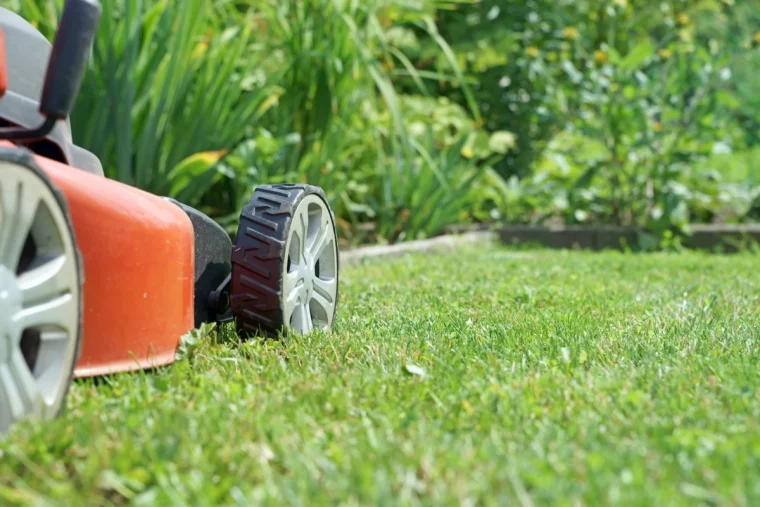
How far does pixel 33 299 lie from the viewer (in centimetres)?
143

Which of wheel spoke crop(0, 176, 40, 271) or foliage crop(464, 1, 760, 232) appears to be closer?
wheel spoke crop(0, 176, 40, 271)

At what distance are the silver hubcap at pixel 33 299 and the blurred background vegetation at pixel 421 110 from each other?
2.22m

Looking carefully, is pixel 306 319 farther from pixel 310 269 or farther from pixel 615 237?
pixel 615 237

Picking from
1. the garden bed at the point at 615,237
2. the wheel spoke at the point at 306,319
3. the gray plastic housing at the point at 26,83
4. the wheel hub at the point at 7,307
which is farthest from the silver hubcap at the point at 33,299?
the garden bed at the point at 615,237

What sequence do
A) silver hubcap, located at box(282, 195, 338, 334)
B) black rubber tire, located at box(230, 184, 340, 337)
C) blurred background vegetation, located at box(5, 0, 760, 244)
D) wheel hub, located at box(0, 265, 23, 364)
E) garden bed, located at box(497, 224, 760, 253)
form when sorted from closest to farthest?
wheel hub, located at box(0, 265, 23, 364) → black rubber tire, located at box(230, 184, 340, 337) → silver hubcap, located at box(282, 195, 338, 334) → blurred background vegetation, located at box(5, 0, 760, 244) → garden bed, located at box(497, 224, 760, 253)

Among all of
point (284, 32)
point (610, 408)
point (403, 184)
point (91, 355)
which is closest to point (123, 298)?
point (91, 355)

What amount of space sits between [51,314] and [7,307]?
86 mm

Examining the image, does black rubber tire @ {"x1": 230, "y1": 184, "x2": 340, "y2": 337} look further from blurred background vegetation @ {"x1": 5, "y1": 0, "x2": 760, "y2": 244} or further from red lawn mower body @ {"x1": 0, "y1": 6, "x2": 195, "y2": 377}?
blurred background vegetation @ {"x1": 5, "y1": 0, "x2": 760, "y2": 244}

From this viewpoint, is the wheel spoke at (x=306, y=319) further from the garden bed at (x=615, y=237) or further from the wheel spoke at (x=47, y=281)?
the garden bed at (x=615, y=237)

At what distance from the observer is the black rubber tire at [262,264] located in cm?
213

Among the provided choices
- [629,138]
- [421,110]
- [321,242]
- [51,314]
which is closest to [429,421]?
[51,314]

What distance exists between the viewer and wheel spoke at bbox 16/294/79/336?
1.41 meters

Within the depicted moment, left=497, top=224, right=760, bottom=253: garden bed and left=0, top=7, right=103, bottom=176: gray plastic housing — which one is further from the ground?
left=0, top=7, right=103, bottom=176: gray plastic housing

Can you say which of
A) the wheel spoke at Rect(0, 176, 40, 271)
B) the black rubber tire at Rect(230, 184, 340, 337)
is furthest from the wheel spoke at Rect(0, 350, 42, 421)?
the black rubber tire at Rect(230, 184, 340, 337)
